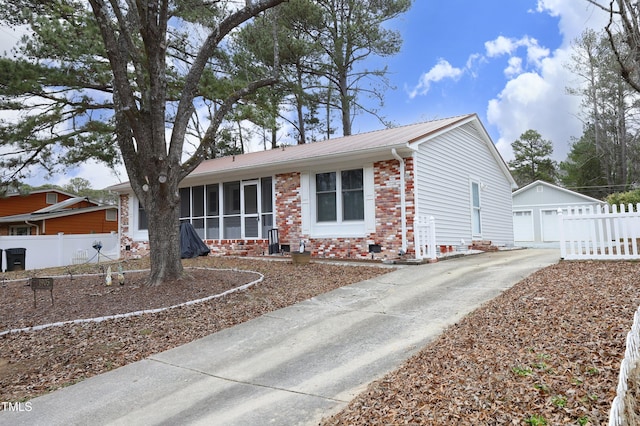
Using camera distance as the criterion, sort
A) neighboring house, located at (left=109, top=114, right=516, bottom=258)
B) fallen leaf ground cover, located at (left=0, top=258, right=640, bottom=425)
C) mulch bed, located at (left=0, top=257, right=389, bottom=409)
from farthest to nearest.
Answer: neighboring house, located at (left=109, top=114, right=516, bottom=258)
mulch bed, located at (left=0, top=257, right=389, bottom=409)
fallen leaf ground cover, located at (left=0, top=258, right=640, bottom=425)

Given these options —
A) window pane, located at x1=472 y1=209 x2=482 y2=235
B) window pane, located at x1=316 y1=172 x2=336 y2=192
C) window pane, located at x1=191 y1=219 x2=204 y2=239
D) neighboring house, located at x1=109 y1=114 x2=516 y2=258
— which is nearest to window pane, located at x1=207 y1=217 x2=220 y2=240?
neighboring house, located at x1=109 y1=114 x2=516 y2=258

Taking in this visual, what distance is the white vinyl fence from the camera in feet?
53.8

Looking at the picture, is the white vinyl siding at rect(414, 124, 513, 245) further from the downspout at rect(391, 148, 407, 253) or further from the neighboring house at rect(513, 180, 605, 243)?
the neighboring house at rect(513, 180, 605, 243)

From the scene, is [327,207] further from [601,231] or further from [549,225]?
[549,225]

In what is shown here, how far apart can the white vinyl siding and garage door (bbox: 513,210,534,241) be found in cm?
853

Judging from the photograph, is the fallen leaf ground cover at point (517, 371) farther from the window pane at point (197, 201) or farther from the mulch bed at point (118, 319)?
the window pane at point (197, 201)

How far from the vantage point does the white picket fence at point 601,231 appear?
7949 millimetres

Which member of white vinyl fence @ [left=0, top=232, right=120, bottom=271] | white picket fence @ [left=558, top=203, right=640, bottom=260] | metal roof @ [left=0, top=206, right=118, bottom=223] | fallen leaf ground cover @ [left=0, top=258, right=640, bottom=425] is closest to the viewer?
fallen leaf ground cover @ [left=0, top=258, right=640, bottom=425]

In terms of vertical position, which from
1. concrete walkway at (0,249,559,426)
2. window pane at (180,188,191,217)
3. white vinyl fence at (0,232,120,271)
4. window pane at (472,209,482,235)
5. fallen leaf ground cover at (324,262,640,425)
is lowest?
concrete walkway at (0,249,559,426)

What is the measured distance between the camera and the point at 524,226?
24297mm

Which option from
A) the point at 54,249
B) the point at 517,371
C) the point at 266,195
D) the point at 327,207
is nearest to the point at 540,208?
the point at 327,207

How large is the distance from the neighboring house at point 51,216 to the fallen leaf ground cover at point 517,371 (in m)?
25.0

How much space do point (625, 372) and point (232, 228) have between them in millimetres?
12593

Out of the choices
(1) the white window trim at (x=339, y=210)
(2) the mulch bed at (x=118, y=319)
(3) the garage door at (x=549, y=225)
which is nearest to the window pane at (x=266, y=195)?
(1) the white window trim at (x=339, y=210)
